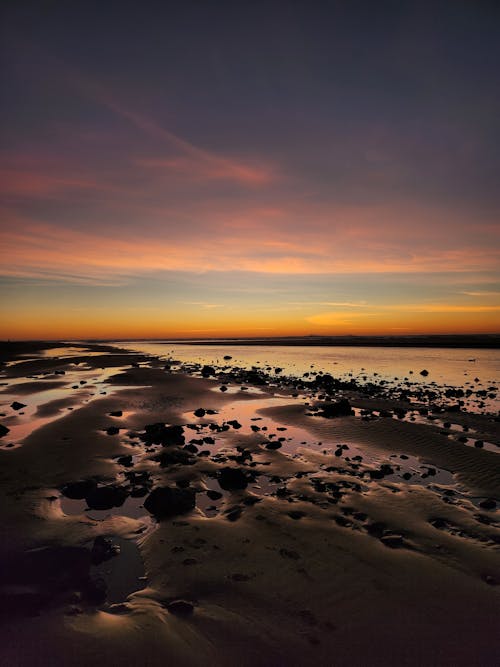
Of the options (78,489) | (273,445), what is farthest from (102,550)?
(273,445)

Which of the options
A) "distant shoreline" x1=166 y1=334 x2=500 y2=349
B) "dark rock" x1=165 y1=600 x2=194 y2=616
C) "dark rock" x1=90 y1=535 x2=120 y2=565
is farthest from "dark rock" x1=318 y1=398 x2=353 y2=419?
"distant shoreline" x1=166 y1=334 x2=500 y2=349

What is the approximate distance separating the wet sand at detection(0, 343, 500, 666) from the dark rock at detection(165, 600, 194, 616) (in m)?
0.02

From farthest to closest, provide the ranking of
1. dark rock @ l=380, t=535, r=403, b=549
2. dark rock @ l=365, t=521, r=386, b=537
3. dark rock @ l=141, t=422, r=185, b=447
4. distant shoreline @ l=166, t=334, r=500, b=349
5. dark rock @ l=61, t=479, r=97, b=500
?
distant shoreline @ l=166, t=334, r=500, b=349 < dark rock @ l=141, t=422, r=185, b=447 < dark rock @ l=61, t=479, r=97, b=500 < dark rock @ l=365, t=521, r=386, b=537 < dark rock @ l=380, t=535, r=403, b=549

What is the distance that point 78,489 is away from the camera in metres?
9.45

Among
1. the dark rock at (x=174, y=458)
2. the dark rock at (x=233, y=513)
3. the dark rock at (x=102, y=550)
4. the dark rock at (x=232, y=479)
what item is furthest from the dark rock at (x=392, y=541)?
the dark rock at (x=174, y=458)

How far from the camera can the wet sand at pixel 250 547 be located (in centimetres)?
484

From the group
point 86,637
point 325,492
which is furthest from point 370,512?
point 86,637

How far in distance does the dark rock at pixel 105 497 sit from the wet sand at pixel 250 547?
0.12 feet

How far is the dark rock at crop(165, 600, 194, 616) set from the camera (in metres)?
5.33

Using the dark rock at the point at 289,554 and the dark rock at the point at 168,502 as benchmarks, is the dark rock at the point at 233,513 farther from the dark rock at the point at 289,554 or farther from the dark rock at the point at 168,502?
the dark rock at the point at 289,554

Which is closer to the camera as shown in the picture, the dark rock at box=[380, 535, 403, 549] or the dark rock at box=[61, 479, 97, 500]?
the dark rock at box=[380, 535, 403, 549]

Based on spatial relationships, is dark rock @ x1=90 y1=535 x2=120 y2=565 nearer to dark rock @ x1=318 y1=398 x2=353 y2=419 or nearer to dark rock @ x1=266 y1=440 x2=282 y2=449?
dark rock @ x1=266 y1=440 x2=282 y2=449

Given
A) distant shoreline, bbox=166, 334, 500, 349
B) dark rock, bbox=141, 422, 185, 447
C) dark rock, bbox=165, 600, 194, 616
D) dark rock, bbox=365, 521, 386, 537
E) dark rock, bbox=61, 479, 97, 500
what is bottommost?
dark rock, bbox=165, 600, 194, 616

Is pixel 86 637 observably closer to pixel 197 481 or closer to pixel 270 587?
pixel 270 587
